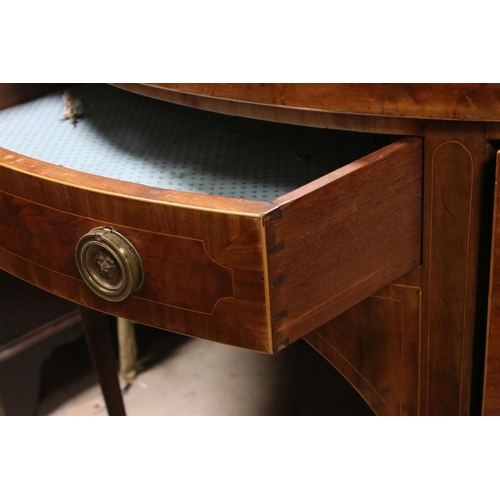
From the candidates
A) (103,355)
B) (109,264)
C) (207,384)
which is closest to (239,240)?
(109,264)

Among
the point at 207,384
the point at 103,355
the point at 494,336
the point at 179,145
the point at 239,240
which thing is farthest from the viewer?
the point at 207,384

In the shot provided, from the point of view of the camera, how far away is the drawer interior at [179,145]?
763 millimetres

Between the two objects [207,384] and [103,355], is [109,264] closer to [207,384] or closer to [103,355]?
[103,355]

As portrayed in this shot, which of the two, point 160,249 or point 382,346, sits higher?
point 160,249

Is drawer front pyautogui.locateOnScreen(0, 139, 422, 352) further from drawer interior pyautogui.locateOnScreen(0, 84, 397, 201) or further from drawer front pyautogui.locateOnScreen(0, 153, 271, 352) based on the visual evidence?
drawer interior pyautogui.locateOnScreen(0, 84, 397, 201)

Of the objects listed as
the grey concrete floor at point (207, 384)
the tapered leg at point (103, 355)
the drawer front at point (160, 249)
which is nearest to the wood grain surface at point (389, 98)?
the drawer front at point (160, 249)

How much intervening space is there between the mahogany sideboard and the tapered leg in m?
0.28

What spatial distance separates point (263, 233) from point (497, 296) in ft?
0.76

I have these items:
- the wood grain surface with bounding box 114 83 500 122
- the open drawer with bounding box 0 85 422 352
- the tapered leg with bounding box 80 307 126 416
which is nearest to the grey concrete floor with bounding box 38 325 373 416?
the tapered leg with bounding box 80 307 126 416

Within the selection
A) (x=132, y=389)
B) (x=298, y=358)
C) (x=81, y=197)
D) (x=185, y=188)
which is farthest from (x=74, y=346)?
(x=81, y=197)

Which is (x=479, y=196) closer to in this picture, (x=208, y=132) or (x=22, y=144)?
(x=208, y=132)

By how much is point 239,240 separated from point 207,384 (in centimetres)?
76

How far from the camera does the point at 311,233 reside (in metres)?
0.58

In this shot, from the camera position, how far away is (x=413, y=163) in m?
0.65
